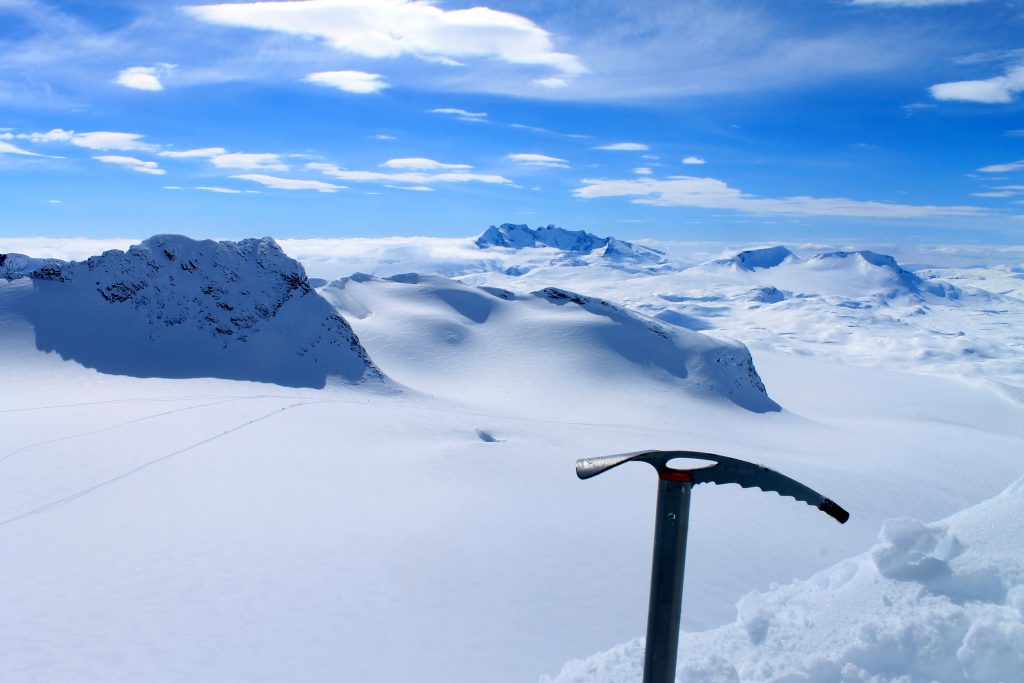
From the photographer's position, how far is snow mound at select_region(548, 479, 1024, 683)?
652 centimetres

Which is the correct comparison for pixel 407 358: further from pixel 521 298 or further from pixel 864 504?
pixel 864 504

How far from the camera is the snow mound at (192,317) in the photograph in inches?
1561

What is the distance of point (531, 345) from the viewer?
196 feet

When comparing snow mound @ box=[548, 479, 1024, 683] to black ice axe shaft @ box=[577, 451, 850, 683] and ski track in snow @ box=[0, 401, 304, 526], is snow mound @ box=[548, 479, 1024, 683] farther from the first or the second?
ski track in snow @ box=[0, 401, 304, 526]

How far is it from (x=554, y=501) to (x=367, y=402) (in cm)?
1927

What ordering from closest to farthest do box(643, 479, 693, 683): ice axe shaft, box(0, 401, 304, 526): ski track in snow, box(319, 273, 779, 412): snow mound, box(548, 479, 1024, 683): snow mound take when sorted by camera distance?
box(643, 479, 693, 683): ice axe shaft, box(548, 479, 1024, 683): snow mound, box(0, 401, 304, 526): ski track in snow, box(319, 273, 779, 412): snow mound

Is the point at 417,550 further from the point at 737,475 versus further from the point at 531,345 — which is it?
the point at 531,345

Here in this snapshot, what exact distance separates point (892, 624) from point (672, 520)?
466 centimetres

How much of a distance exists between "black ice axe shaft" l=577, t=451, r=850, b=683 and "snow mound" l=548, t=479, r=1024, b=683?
11.3 ft

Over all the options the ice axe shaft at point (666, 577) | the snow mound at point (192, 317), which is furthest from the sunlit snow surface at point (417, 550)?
the ice axe shaft at point (666, 577)

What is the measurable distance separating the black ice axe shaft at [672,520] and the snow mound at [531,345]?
43.8 metres

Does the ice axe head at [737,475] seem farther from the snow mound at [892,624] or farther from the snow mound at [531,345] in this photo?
the snow mound at [531,345]

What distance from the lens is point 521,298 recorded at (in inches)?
2783

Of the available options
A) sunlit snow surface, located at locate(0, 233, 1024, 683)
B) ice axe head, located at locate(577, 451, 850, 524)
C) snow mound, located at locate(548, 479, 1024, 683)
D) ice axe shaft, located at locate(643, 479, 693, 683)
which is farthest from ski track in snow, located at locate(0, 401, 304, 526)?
ice axe head, located at locate(577, 451, 850, 524)
